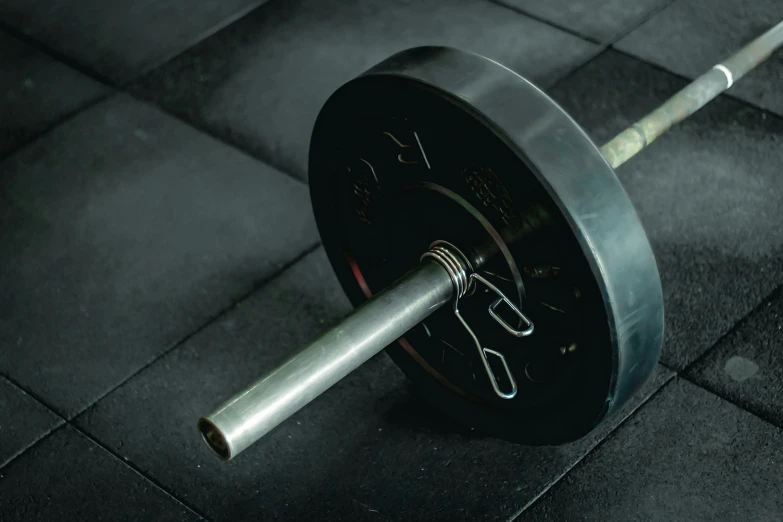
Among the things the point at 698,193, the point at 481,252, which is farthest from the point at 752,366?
the point at 481,252

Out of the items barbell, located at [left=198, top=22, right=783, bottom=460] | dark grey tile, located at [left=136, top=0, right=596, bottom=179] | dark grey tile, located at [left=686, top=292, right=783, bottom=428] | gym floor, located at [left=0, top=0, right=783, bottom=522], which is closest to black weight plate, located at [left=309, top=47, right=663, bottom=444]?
barbell, located at [left=198, top=22, right=783, bottom=460]

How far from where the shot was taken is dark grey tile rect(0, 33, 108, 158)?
2467 mm

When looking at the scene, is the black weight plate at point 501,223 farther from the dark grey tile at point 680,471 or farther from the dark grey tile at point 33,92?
the dark grey tile at point 33,92

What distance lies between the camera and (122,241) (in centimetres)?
215

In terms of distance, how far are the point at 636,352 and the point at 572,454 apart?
42 cm

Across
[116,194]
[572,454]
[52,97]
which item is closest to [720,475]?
[572,454]

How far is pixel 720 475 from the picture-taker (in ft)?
5.28

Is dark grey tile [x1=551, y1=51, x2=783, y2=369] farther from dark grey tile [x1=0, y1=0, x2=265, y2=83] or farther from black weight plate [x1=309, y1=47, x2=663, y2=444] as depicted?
dark grey tile [x1=0, y1=0, x2=265, y2=83]

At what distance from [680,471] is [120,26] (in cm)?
194

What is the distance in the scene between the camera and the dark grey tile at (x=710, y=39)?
2355mm

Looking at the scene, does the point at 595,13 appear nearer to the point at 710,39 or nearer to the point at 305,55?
the point at 710,39

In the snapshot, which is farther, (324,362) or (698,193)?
(698,193)

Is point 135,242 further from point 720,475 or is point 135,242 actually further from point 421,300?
point 720,475

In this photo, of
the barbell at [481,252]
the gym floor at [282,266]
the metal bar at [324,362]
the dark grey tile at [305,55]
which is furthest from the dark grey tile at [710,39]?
the metal bar at [324,362]
